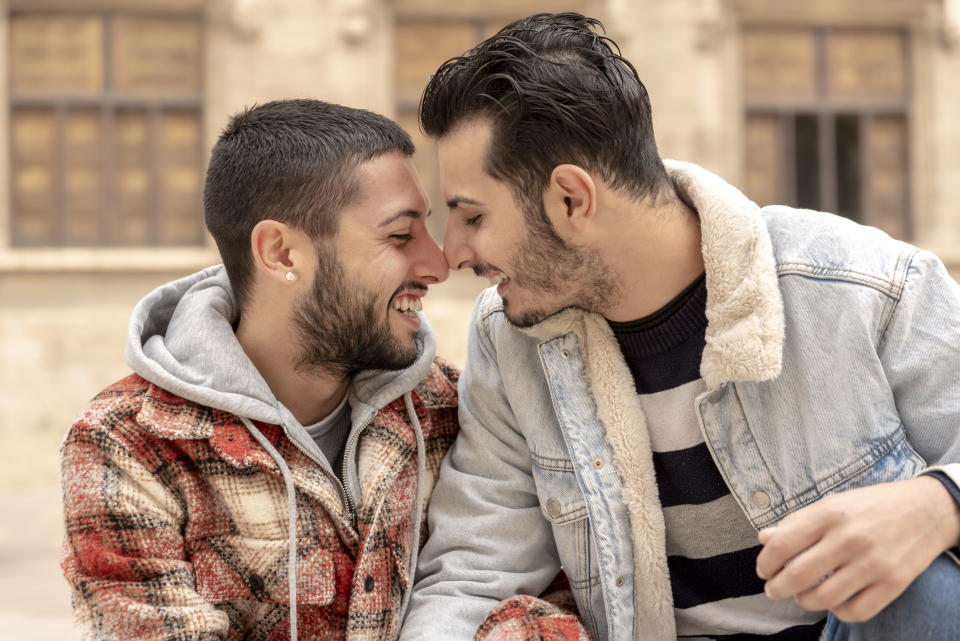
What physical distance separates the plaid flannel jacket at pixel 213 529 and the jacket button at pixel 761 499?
86 cm

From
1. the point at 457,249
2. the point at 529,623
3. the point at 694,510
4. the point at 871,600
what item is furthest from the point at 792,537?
the point at 457,249

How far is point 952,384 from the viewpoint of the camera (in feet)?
7.61

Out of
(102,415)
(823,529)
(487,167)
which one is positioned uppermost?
(487,167)

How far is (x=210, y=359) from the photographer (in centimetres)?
254

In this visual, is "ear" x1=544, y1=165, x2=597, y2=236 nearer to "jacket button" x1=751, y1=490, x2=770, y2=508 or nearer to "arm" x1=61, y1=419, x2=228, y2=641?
"jacket button" x1=751, y1=490, x2=770, y2=508

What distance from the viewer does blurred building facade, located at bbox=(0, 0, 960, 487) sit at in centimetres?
888

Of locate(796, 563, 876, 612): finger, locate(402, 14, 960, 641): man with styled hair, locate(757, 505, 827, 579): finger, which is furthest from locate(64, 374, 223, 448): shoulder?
locate(796, 563, 876, 612): finger

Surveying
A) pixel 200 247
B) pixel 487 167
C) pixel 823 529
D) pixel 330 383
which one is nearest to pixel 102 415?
pixel 330 383

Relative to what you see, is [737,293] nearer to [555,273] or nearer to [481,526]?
[555,273]

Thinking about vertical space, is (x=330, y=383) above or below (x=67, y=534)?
above

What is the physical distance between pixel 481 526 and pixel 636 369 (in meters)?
0.55

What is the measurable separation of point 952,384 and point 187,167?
8.02m

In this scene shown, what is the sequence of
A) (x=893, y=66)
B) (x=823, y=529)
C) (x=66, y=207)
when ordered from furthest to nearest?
(x=893, y=66) < (x=66, y=207) < (x=823, y=529)

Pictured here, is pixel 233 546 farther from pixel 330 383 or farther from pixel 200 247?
pixel 200 247
